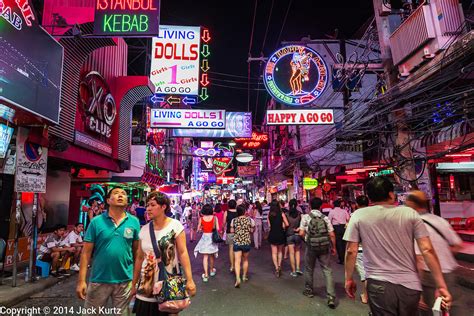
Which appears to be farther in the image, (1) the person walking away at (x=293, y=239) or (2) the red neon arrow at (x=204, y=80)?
(2) the red neon arrow at (x=204, y=80)

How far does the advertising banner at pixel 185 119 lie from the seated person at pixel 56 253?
5.29m

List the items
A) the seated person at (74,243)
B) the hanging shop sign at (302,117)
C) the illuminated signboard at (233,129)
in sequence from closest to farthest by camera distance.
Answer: the seated person at (74,243) < the hanging shop sign at (302,117) < the illuminated signboard at (233,129)

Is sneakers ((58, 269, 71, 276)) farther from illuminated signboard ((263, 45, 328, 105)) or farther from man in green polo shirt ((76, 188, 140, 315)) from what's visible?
illuminated signboard ((263, 45, 328, 105))

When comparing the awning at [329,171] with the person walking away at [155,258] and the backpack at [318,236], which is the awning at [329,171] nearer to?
the backpack at [318,236]

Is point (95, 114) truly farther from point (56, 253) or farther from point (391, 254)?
point (391, 254)

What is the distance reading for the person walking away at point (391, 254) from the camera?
116 inches

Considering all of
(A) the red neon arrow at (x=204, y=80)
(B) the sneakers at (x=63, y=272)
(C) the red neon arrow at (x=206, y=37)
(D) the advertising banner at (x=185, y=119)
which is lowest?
(B) the sneakers at (x=63, y=272)

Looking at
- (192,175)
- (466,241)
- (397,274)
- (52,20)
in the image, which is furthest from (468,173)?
(192,175)

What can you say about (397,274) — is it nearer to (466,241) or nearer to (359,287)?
(359,287)

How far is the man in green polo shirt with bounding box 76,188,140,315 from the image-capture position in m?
Answer: 3.52

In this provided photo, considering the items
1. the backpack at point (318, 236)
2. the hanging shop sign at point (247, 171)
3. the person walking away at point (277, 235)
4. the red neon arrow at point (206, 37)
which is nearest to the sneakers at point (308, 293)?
the backpack at point (318, 236)

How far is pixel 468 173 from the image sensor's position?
14.2m

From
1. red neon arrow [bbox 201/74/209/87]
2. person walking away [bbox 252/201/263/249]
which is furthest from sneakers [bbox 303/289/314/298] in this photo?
red neon arrow [bbox 201/74/209/87]

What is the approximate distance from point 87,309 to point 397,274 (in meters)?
3.26
